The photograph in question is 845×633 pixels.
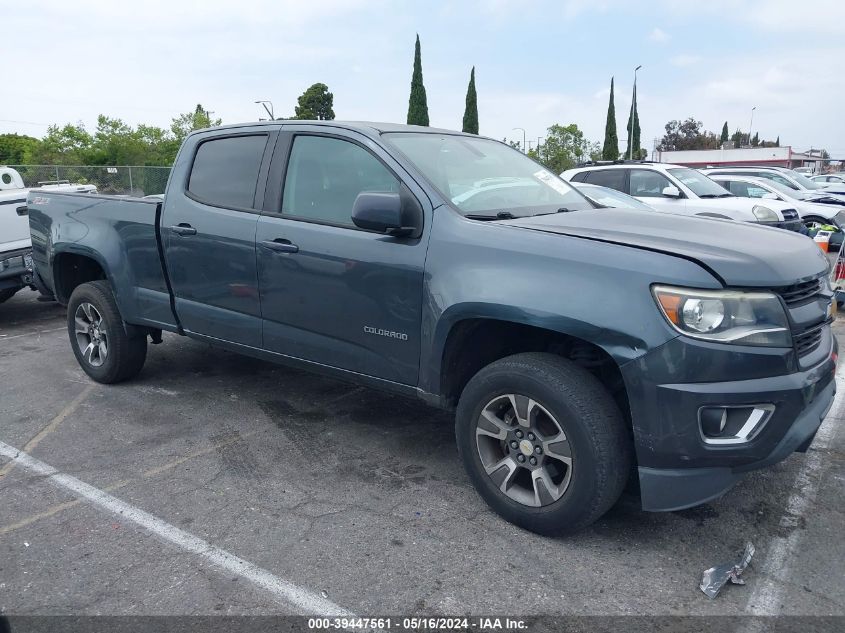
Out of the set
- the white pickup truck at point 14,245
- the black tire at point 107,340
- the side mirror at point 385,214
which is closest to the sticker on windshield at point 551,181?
the side mirror at point 385,214

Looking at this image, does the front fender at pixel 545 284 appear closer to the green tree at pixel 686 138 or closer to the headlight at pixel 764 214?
the headlight at pixel 764 214

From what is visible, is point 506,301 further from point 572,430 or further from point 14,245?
point 14,245

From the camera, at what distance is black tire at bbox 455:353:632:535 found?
286cm

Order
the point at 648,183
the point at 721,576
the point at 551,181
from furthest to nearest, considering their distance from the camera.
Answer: the point at 648,183 → the point at 551,181 → the point at 721,576

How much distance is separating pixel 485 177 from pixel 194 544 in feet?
7.83

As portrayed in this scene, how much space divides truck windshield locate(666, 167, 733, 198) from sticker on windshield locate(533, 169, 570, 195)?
6910 millimetres

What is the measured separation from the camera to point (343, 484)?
3705 mm

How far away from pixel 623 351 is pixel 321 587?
152 centimetres

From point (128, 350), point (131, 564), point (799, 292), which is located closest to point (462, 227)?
point (799, 292)

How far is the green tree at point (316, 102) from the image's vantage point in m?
51.0

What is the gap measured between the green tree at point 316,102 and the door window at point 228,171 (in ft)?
157

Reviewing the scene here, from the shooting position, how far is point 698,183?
11.0 metres

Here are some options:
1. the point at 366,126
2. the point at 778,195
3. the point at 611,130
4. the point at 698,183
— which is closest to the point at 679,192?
the point at 698,183

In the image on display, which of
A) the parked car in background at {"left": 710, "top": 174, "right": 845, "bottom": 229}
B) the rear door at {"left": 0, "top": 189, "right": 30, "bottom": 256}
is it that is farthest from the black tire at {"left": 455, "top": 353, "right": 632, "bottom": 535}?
the parked car in background at {"left": 710, "top": 174, "right": 845, "bottom": 229}
